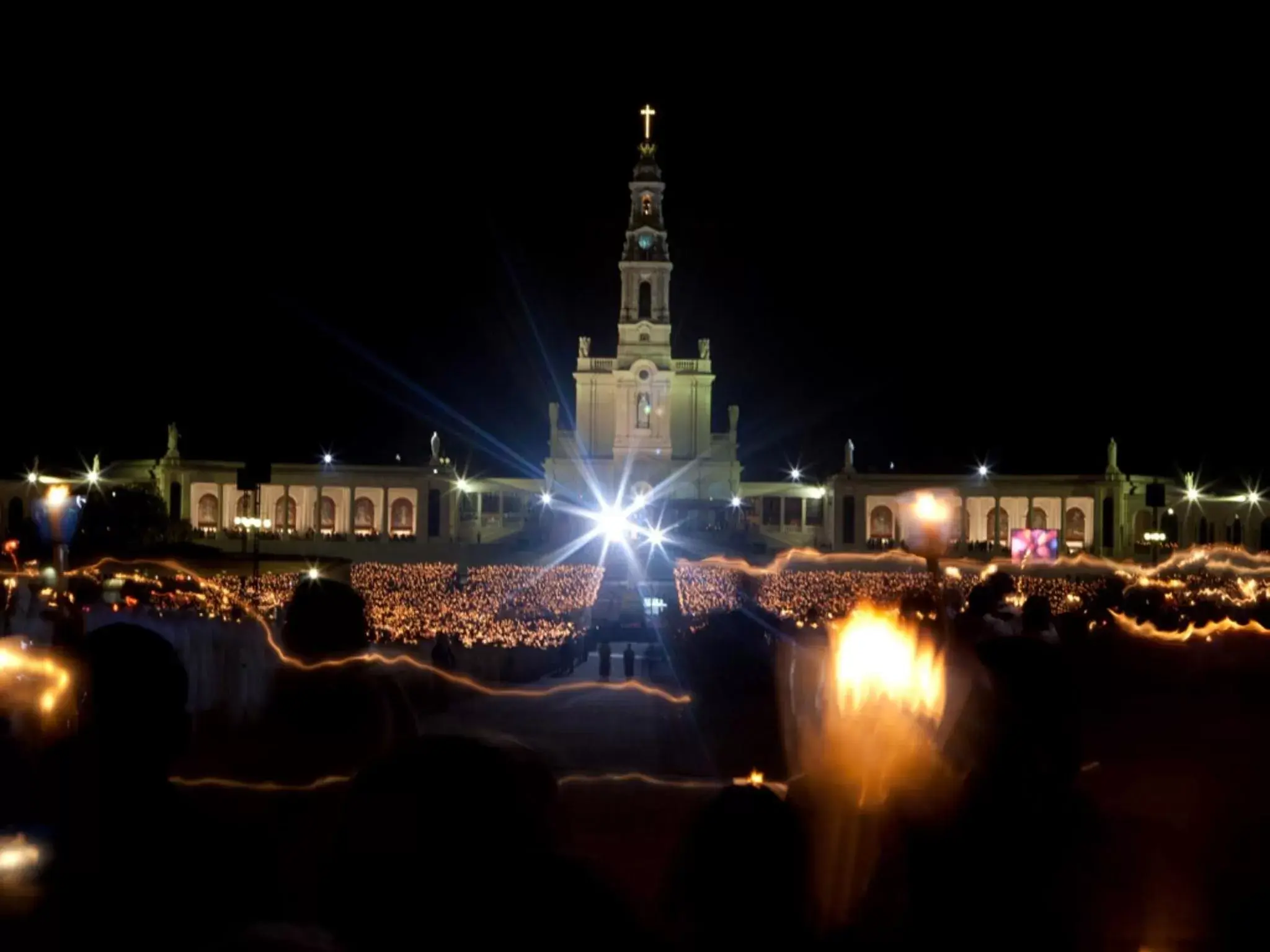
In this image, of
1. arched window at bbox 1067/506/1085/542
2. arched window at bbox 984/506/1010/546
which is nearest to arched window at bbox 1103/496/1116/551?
arched window at bbox 1067/506/1085/542

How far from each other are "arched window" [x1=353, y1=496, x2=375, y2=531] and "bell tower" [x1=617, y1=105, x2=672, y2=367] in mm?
14212

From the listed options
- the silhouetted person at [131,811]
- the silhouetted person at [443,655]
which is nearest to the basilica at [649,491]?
the silhouetted person at [443,655]

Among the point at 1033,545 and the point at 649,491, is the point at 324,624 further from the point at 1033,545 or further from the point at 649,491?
the point at 649,491

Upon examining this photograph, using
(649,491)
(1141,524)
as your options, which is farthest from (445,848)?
(1141,524)

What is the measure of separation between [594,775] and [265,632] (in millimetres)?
5032

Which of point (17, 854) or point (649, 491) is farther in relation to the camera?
point (649, 491)

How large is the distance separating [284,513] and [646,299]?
67.6ft

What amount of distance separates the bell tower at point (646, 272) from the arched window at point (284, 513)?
17426mm

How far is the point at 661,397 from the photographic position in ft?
209

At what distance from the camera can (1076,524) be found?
6138 cm

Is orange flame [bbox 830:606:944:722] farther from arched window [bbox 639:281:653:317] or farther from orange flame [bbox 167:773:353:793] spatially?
arched window [bbox 639:281:653:317]

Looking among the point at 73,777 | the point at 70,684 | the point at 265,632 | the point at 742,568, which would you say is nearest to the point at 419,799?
the point at 73,777

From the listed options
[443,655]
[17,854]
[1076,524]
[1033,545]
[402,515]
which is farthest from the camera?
[402,515]

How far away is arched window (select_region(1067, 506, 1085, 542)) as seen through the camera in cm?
6106
